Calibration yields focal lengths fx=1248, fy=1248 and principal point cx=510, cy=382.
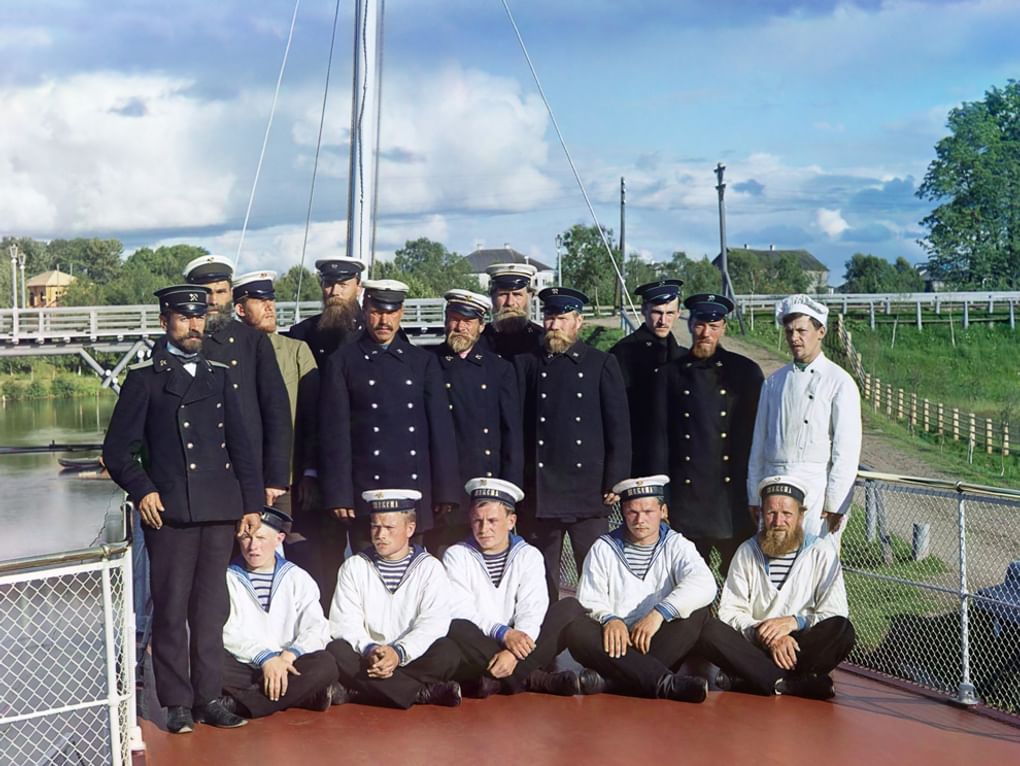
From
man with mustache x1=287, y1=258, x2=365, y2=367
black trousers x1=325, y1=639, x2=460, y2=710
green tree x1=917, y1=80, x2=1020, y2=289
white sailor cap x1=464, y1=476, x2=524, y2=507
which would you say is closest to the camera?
black trousers x1=325, y1=639, x2=460, y2=710

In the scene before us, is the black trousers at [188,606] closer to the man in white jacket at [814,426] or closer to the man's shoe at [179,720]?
the man's shoe at [179,720]

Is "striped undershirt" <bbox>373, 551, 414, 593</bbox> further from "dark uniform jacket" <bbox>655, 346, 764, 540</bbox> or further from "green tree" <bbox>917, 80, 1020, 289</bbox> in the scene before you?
"green tree" <bbox>917, 80, 1020, 289</bbox>

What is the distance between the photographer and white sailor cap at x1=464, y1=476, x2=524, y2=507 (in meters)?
5.88

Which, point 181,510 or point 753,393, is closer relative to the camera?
point 181,510

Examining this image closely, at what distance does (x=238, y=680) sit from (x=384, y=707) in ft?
2.16

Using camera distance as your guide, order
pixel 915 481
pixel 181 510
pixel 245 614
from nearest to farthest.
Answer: pixel 181 510 → pixel 245 614 → pixel 915 481

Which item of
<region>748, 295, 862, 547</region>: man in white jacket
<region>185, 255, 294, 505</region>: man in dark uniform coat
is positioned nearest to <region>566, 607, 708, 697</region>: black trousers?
<region>748, 295, 862, 547</region>: man in white jacket

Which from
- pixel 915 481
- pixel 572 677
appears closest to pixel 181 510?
pixel 572 677

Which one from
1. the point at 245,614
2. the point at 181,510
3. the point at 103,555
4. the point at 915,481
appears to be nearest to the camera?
the point at 103,555

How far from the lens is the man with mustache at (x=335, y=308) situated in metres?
6.50

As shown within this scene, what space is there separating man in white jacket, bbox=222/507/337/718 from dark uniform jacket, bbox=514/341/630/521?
1.33 meters

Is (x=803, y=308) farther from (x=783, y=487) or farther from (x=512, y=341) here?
(x=512, y=341)

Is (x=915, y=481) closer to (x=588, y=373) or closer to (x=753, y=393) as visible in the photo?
(x=753, y=393)

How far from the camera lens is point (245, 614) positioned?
5.59 m
